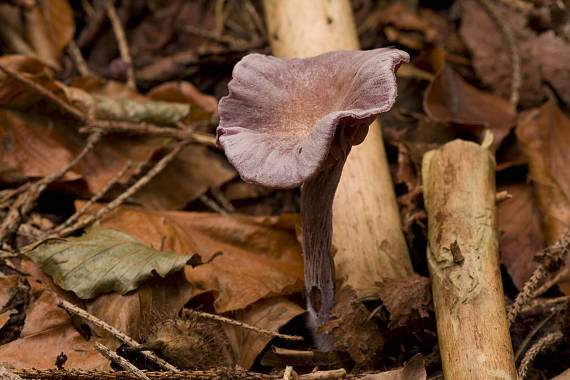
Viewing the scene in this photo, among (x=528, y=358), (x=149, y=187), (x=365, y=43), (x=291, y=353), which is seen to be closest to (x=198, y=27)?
(x=365, y=43)

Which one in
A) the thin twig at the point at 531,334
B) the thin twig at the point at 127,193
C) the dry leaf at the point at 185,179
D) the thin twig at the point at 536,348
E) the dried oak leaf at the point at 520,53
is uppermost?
the dried oak leaf at the point at 520,53

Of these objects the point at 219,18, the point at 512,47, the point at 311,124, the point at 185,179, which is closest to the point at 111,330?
the point at 311,124

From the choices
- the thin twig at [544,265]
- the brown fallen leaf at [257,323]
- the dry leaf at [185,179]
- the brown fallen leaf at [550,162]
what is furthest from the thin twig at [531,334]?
the dry leaf at [185,179]

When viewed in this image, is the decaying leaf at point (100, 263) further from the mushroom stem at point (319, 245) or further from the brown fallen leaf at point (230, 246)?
the mushroom stem at point (319, 245)

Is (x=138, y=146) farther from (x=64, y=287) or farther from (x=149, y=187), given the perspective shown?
(x=64, y=287)

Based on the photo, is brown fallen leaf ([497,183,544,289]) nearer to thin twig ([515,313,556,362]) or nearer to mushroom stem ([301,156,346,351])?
thin twig ([515,313,556,362])

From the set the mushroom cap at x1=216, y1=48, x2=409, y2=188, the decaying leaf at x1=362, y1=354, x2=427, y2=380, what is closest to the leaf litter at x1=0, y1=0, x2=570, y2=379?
the decaying leaf at x1=362, y1=354, x2=427, y2=380
